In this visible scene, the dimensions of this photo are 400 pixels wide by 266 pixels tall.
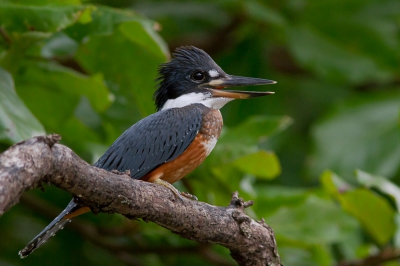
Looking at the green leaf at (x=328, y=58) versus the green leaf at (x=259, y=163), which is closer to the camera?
the green leaf at (x=259, y=163)

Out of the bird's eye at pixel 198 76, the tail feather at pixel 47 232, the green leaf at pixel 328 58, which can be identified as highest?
the green leaf at pixel 328 58

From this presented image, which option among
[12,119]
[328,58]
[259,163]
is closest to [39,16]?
[12,119]

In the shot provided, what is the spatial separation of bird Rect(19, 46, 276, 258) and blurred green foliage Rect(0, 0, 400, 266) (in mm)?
240

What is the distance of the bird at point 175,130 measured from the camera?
10.4 feet

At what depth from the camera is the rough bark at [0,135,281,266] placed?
1890mm

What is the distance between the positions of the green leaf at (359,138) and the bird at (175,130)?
157 centimetres

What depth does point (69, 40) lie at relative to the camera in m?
3.82

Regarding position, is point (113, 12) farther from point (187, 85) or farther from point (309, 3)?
point (309, 3)

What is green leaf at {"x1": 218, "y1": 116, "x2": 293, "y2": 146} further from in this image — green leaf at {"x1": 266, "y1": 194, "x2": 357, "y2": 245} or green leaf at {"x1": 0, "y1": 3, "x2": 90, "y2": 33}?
green leaf at {"x1": 0, "y1": 3, "x2": 90, "y2": 33}

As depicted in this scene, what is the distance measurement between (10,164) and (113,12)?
1.87 meters

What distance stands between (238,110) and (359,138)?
106 cm

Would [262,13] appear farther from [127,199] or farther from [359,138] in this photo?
[127,199]

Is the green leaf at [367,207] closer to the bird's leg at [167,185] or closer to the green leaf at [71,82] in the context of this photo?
the bird's leg at [167,185]

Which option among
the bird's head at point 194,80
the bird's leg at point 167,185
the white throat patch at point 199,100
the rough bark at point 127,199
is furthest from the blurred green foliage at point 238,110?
the rough bark at point 127,199
